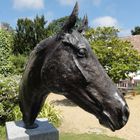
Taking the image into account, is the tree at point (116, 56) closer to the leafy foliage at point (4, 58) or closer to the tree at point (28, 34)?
the leafy foliage at point (4, 58)

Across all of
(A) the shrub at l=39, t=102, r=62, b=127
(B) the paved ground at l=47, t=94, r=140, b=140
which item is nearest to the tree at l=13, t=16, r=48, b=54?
(B) the paved ground at l=47, t=94, r=140, b=140

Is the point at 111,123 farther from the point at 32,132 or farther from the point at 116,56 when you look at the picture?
the point at 116,56

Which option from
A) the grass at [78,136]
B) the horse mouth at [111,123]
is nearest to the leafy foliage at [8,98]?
the grass at [78,136]

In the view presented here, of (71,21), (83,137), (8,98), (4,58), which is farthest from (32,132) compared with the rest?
(4,58)

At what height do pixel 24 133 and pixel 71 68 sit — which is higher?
pixel 71 68

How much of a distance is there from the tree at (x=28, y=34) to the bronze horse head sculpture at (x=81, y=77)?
21.4 m

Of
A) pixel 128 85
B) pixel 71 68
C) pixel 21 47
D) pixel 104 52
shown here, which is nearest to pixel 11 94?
pixel 104 52

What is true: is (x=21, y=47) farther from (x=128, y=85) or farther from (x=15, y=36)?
(x=128, y=85)

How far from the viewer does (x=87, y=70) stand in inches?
93.5

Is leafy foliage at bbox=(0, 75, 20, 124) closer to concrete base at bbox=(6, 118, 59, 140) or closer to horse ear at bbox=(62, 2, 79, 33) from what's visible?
concrete base at bbox=(6, 118, 59, 140)

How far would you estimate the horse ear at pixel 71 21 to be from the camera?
7.40 ft

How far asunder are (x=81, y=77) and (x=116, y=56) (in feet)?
36.7

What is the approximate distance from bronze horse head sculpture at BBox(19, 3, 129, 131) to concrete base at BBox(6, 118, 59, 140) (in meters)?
0.74

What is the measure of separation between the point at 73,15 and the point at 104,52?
11.1 metres
